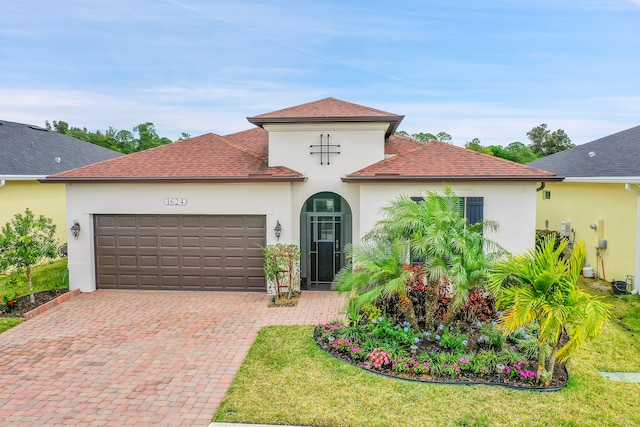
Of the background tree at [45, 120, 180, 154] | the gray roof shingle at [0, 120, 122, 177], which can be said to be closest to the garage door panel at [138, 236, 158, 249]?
the gray roof shingle at [0, 120, 122, 177]

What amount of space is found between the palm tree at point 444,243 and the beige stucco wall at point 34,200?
38.4 feet

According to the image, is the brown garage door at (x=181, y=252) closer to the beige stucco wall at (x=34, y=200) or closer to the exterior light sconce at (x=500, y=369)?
the beige stucco wall at (x=34, y=200)

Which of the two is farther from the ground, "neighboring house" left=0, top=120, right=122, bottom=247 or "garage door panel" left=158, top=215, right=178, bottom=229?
"neighboring house" left=0, top=120, right=122, bottom=247

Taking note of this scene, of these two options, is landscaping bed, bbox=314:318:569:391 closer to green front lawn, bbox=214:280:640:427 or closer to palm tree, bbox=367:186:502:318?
green front lawn, bbox=214:280:640:427

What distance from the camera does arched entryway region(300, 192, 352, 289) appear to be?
12094 mm

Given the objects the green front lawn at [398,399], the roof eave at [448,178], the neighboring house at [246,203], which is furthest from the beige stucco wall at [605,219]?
the green front lawn at [398,399]

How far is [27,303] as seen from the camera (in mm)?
10438

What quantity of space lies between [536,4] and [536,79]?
Answer: 10.2 metres

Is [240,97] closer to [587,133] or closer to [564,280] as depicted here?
[564,280]

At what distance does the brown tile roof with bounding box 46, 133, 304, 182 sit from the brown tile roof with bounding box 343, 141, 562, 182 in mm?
2201

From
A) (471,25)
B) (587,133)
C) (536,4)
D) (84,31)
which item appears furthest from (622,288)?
(587,133)

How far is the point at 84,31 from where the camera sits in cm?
1798

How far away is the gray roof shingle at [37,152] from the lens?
15191 millimetres

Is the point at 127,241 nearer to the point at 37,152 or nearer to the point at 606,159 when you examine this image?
the point at 37,152
